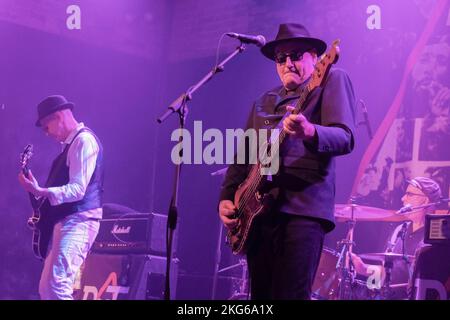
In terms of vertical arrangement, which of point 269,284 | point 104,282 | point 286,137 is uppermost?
point 286,137

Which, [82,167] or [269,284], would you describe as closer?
[269,284]

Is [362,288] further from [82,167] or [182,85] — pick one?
[182,85]

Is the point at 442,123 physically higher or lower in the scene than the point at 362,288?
higher

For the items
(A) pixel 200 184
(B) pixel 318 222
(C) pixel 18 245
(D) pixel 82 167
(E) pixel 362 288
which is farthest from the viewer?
(A) pixel 200 184

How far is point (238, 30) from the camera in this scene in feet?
25.6

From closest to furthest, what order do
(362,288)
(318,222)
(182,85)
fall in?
(318,222) → (362,288) → (182,85)

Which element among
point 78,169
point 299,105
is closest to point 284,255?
point 299,105

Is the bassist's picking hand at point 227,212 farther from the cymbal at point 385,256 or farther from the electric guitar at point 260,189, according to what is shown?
the cymbal at point 385,256

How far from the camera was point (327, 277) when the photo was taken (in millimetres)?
6188

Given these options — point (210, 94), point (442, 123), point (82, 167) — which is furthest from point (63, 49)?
point (442, 123)

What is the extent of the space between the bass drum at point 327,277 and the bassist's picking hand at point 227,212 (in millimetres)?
3095

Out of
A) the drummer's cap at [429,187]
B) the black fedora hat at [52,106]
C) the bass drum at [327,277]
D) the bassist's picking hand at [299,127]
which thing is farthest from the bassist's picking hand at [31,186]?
the drummer's cap at [429,187]

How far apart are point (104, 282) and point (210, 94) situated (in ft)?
8.95

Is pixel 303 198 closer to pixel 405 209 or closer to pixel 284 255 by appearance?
pixel 284 255
